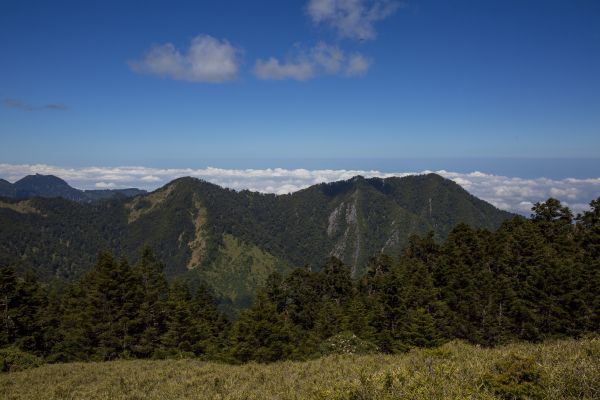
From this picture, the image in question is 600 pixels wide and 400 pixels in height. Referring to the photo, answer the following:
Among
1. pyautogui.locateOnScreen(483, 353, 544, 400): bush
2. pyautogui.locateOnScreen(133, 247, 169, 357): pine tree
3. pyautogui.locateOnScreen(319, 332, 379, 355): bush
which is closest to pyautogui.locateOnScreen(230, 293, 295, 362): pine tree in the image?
pyautogui.locateOnScreen(319, 332, 379, 355): bush

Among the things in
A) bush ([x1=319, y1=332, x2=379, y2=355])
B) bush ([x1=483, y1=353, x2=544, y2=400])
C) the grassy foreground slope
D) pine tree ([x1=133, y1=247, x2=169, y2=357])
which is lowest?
pine tree ([x1=133, y1=247, x2=169, y2=357])

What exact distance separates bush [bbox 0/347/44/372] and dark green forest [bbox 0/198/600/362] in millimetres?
19899

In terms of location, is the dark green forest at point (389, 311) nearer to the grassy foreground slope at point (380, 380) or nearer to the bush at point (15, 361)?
the bush at point (15, 361)

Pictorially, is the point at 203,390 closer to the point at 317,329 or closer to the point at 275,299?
the point at 317,329

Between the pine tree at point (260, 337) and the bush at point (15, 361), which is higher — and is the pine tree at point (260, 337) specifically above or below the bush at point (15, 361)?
below

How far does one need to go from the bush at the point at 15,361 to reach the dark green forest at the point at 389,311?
65.3ft

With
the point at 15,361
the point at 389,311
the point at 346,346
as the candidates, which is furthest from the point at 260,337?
the point at 15,361

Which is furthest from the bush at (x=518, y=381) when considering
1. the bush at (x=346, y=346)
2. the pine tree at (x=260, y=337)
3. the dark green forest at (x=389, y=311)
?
the pine tree at (x=260, y=337)

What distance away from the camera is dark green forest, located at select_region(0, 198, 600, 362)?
4441 cm

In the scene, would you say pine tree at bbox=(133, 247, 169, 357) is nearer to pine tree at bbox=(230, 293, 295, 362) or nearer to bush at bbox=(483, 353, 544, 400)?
pine tree at bbox=(230, 293, 295, 362)

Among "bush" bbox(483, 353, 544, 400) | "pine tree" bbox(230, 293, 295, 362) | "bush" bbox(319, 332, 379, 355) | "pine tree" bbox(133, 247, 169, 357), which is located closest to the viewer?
"bush" bbox(483, 353, 544, 400)

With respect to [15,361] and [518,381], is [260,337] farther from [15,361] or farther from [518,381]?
[518,381]

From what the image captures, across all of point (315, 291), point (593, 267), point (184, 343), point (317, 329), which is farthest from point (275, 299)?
point (593, 267)

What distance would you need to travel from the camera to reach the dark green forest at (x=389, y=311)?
44406 millimetres
